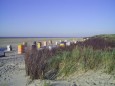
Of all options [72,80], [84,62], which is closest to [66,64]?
[84,62]

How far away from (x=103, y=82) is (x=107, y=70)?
3.17 feet

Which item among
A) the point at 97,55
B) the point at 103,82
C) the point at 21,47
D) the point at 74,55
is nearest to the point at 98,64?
the point at 97,55

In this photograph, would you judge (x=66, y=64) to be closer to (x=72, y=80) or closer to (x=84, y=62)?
(x=84, y=62)

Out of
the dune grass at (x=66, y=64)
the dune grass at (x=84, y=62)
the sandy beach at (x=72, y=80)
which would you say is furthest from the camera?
the dune grass at (x=84, y=62)

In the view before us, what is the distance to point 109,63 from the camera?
7.04 meters

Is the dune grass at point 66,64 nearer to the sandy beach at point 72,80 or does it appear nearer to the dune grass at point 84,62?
the dune grass at point 84,62

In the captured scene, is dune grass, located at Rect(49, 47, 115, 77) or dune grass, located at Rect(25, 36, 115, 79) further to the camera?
dune grass, located at Rect(49, 47, 115, 77)

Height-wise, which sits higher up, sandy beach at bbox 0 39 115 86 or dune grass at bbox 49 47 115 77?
dune grass at bbox 49 47 115 77

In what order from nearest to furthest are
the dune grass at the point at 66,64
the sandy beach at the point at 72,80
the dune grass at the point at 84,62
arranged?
the sandy beach at the point at 72,80
the dune grass at the point at 66,64
the dune grass at the point at 84,62

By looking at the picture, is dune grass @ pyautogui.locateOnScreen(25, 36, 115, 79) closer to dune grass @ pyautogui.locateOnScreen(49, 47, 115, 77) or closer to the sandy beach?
dune grass @ pyautogui.locateOnScreen(49, 47, 115, 77)

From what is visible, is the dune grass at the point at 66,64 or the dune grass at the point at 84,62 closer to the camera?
the dune grass at the point at 66,64

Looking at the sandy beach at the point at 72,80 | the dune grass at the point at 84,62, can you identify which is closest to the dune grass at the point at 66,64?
the dune grass at the point at 84,62

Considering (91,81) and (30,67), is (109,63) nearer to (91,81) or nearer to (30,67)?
(91,81)

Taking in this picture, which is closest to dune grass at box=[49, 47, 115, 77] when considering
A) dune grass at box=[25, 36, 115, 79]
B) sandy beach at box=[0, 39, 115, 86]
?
dune grass at box=[25, 36, 115, 79]
